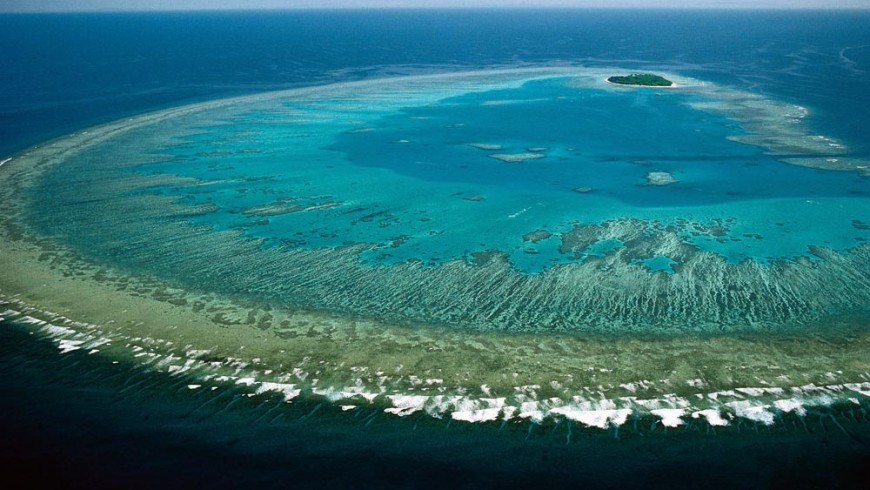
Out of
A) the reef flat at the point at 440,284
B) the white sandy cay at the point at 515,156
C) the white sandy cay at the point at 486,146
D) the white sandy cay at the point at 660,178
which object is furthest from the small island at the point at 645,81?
the white sandy cay at the point at 660,178

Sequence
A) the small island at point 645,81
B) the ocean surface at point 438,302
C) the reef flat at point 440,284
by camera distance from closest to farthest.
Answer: the ocean surface at point 438,302 → the reef flat at point 440,284 → the small island at point 645,81

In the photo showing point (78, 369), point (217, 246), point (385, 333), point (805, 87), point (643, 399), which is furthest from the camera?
point (805, 87)

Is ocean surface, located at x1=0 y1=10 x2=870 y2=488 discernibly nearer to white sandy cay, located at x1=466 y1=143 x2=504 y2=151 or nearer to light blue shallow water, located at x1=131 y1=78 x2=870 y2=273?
light blue shallow water, located at x1=131 y1=78 x2=870 y2=273

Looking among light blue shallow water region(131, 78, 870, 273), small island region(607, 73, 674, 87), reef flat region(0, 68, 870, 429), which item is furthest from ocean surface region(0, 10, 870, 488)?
small island region(607, 73, 674, 87)

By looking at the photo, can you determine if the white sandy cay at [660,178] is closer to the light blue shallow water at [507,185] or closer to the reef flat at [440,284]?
the light blue shallow water at [507,185]

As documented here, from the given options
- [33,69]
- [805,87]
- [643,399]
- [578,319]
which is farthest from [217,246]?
[33,69]

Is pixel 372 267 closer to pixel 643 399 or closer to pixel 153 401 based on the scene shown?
pixel 153 401
